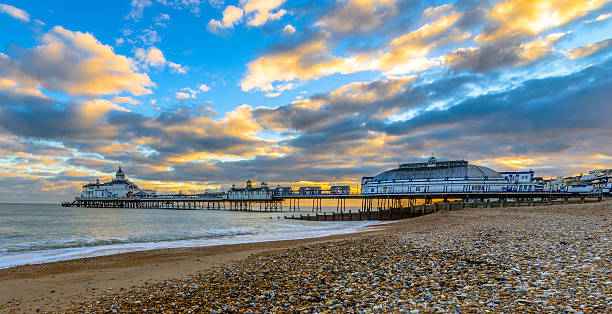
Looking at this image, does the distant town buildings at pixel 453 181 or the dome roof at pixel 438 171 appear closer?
the distant town buildings at pixel 453 181

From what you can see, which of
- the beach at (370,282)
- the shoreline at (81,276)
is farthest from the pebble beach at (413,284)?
the shoreline at (81,276)

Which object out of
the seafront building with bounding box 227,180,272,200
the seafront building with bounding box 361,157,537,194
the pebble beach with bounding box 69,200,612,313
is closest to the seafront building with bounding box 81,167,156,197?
the seafront building with bounding box 227,180,272,200

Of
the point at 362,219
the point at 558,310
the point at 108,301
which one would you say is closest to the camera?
the point at 558,310

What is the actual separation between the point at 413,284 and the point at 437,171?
81.2 metres

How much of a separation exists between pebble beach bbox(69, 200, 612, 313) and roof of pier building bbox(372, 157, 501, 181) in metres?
72.3

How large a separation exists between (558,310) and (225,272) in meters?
8.39

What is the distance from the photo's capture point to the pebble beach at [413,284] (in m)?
5.38

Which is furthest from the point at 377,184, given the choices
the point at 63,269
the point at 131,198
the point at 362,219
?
the point at 131,198

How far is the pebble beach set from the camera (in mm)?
5379

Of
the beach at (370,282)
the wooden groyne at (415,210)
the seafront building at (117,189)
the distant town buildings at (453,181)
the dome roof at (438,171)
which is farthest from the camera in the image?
the seafront building at (117,189)

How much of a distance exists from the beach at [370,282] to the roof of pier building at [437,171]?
7198 centimetres

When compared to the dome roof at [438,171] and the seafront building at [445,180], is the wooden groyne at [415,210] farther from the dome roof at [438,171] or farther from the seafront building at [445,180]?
the dome roof at [438,171]

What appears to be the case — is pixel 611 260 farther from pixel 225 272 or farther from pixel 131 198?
pixel 131 198

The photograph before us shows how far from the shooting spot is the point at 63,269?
13.0 metres
